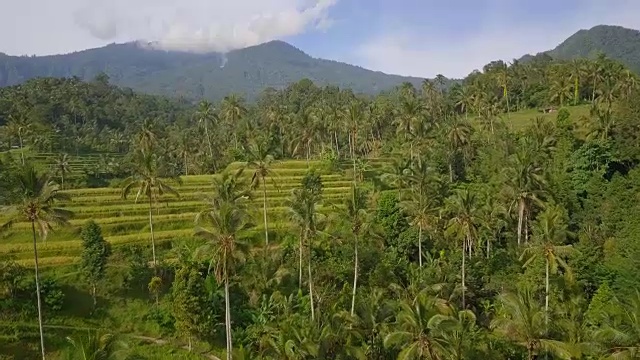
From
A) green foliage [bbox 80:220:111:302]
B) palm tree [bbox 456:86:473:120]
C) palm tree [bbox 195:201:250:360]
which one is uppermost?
palm tree [bbox 456:86:473:120]

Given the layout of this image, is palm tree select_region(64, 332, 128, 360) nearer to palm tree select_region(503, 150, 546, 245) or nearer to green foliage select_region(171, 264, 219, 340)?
green foliage select_region(171, 264, 219, 340)

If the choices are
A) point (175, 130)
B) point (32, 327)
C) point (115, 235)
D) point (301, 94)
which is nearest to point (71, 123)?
point (175, 130)

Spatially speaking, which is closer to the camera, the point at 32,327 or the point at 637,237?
the point at 32,327

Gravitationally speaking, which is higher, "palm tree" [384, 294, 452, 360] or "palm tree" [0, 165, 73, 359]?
"palm tree" [0, 165, 73, 359]

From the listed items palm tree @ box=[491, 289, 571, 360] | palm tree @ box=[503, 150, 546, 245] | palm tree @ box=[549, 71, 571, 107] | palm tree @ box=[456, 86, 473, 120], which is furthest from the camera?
palm tree @ box=[549, 71, 571, 107]

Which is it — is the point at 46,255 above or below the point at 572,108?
below

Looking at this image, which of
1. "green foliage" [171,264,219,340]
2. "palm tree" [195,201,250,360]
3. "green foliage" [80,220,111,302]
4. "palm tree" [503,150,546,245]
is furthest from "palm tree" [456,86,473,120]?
"palm tree" [195,201,250,360]

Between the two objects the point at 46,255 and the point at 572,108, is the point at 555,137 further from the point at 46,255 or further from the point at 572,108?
the point at 46,255
